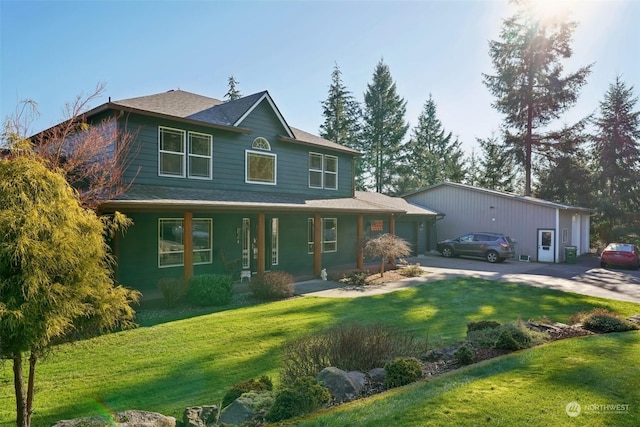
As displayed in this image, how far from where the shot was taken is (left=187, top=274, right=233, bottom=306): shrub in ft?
35.3

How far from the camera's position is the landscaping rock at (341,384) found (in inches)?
170

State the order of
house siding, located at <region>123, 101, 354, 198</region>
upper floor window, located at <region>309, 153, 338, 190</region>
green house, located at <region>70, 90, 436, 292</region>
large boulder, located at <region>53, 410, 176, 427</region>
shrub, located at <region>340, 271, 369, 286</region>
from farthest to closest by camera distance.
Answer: upper floor window, located at <region>309, 153, 338, 190</region>
shrub, located at <region>340, 271, 369, 286</region>
house siding, located at <region>123, 101, 354, 198</region>
green house, located at <region>70, 90, 436, 292</region>
large boulder, located at <region>53, 410, 176, 427</region>

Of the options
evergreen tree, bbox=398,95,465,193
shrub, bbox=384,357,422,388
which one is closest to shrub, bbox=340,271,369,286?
shrub, bbox=384,357,422,388

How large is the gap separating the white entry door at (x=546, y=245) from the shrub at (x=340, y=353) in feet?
68.4

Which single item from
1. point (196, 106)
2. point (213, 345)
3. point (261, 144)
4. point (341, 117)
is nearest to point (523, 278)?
point (261, 144)

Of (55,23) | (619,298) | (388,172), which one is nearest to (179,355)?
(55,23)

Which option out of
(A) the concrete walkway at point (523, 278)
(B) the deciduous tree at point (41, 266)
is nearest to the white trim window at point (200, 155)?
(A) the concrete walkway at point (523, 278)

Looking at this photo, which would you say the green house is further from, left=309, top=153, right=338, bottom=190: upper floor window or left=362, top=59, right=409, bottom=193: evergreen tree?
left=362, top=59, right=409, bottom=193: evergreen tree

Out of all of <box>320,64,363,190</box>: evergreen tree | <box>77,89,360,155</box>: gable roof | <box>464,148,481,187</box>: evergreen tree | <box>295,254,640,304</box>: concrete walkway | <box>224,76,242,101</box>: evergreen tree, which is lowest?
<box>295,254,640,304</box>: concrete walkway

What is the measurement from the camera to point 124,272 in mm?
11727

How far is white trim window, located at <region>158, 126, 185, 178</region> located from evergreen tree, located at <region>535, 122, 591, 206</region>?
30.2 meters

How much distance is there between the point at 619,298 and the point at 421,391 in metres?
11.7

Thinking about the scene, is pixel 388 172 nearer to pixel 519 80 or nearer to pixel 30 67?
pixel 519 80

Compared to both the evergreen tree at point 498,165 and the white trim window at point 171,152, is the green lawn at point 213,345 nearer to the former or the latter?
the white trim window at point 171,152
